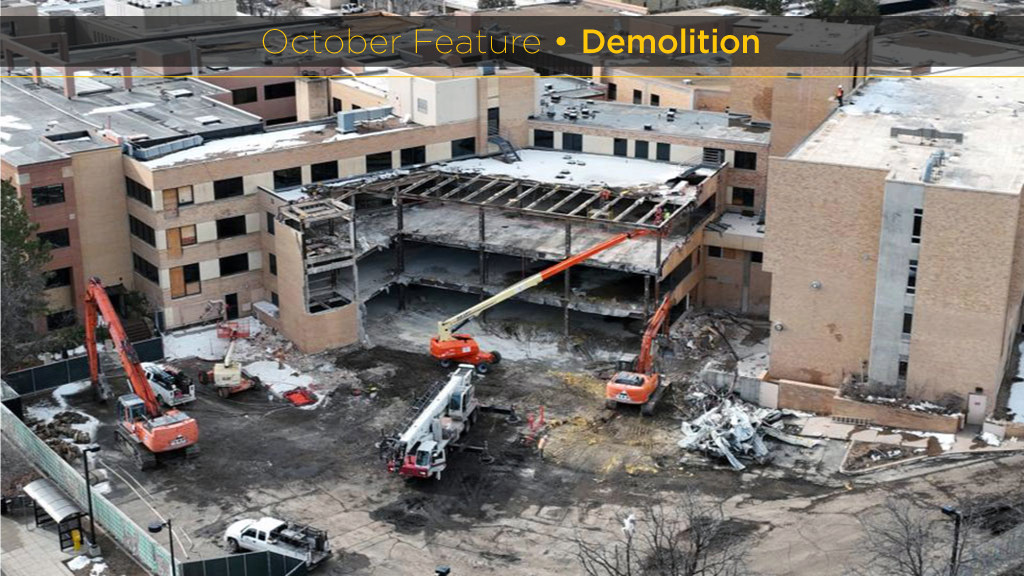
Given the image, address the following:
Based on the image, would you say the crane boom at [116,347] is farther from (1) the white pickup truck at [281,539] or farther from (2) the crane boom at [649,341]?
(2) the crane boom at [649,341]

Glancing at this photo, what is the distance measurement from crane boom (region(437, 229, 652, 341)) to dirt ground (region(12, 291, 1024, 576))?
349cm

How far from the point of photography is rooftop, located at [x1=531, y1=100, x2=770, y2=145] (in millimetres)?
A: 79750

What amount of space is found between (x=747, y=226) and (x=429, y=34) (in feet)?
99.6

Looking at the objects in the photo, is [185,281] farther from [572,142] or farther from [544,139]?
[572,142]

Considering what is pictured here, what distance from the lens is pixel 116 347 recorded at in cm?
6106

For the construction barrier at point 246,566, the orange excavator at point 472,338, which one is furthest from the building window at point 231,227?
the construction barrier at point 246,566

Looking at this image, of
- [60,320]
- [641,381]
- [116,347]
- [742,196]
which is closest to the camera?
[116,347]

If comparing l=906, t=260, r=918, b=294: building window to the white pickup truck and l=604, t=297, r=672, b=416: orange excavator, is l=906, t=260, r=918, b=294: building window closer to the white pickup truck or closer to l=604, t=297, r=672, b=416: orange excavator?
l=604, t=297, r=672, b=416: orange excavator

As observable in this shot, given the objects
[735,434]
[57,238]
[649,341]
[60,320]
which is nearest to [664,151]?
[649,341]

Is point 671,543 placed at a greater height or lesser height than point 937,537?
greater

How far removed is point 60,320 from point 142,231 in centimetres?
606

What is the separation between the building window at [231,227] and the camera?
7225 centimetres

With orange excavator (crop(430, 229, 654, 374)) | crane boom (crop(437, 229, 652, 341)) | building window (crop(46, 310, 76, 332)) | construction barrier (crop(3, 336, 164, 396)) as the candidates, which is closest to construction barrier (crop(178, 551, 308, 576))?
orange excavator (crop(430, 229, 654, 374))

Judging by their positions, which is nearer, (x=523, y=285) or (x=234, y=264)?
(x=523, y=285)
